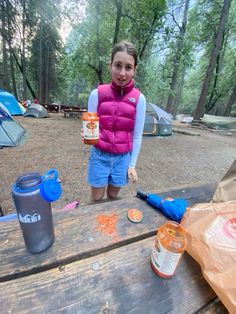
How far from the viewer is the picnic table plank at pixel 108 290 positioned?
0.58 metres

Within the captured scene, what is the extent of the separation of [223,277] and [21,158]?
3.99 m

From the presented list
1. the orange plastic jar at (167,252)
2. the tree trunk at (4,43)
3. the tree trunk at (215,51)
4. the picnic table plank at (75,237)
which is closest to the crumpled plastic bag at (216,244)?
the orange plastic jar at (167,252)

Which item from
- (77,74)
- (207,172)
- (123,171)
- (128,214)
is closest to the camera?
(128,214)

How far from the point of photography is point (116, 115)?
4.79 ft

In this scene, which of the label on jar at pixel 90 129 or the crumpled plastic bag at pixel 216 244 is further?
the label on jar at pixel 90 129

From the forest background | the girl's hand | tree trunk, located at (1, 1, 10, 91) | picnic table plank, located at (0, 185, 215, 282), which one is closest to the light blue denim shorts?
the girl's hand

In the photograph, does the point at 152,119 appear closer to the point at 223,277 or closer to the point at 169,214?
the point at 169,214

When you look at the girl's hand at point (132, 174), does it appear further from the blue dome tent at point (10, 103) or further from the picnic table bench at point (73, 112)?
the picnic table bench at point (73, 112)

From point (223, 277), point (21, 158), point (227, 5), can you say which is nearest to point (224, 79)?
→ point (227, 5)

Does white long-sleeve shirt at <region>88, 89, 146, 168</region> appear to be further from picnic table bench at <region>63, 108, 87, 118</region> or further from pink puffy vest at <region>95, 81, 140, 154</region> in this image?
picnic table bench at <region>63, 108, 87, 118</region>

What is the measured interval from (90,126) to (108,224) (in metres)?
0.68

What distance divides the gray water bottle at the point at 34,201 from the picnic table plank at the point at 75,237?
0.08 metres

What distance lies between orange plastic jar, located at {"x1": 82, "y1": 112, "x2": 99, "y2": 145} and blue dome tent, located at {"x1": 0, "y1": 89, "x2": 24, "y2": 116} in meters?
9.11

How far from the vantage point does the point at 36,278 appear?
0.66 metres
